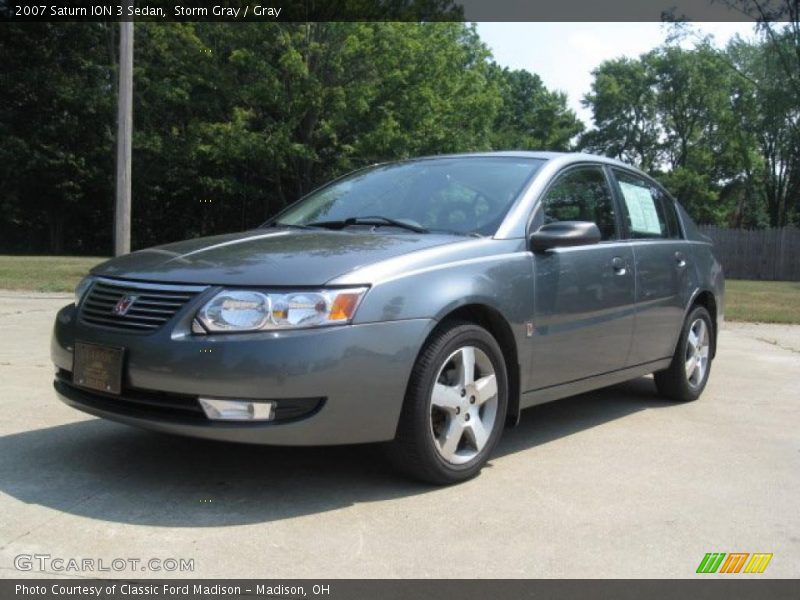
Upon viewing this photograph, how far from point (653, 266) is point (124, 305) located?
337 centimetres

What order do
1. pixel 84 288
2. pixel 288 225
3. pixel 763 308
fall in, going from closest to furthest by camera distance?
pixel 84 288
pixel 288 225
pixel 763 308

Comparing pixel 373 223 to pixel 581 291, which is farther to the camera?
pixel 581 291

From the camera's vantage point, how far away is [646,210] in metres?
5.76

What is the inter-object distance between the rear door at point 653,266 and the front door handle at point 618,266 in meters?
0.19

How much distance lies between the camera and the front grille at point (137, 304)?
354cm

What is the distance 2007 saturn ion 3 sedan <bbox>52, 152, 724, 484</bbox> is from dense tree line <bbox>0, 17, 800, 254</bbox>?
24.5 m

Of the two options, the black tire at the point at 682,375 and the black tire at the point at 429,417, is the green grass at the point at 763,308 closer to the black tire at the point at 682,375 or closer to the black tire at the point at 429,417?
the black tire at the point at 682,375

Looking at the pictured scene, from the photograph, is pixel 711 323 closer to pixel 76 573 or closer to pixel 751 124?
pixel 76 573

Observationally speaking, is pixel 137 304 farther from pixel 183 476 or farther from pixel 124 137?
pixel 124 137

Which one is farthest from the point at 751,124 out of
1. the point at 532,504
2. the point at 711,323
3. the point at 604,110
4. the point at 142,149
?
the point at 532,504

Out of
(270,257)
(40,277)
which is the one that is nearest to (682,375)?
(270,257)

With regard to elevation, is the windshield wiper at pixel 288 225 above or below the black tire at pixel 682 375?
above

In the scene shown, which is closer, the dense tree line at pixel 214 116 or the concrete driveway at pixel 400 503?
the concrete driveway at pixel 400 503
